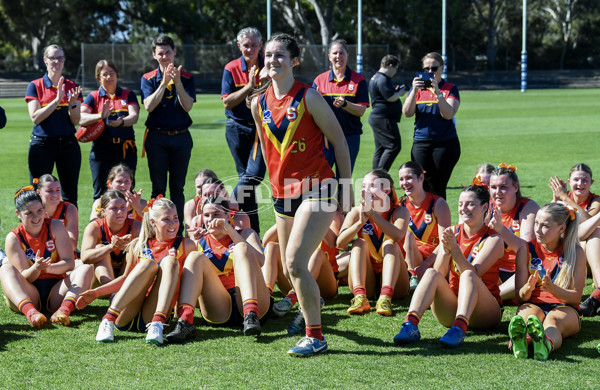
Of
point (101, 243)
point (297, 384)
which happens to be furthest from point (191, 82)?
point (297, 384)

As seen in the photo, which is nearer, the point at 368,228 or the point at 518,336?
the point at 518,336

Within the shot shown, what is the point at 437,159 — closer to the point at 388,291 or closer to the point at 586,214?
the point at 586,214

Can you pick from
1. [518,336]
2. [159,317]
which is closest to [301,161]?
[159,317]

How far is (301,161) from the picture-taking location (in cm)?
474

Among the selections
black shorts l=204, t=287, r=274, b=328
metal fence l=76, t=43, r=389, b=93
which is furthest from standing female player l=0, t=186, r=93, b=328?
metal fence l=76, t=43, r=389, b=93

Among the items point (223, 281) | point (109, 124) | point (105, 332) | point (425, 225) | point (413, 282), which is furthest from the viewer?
point (109, 124)

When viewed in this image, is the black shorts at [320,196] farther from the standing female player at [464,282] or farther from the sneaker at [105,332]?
the sneaker at [105,332]

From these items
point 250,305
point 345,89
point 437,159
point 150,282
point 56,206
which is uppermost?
point 345,89

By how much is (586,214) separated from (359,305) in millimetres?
2210

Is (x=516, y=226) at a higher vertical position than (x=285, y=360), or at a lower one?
higher

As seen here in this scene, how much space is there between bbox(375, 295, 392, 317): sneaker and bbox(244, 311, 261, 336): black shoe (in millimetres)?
1059

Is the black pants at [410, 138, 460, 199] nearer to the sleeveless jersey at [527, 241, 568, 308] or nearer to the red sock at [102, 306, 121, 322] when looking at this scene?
the sleeveless jersey at [527, 241, 568, 308]

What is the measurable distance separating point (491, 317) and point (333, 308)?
1.28m

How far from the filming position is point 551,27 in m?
65.2
